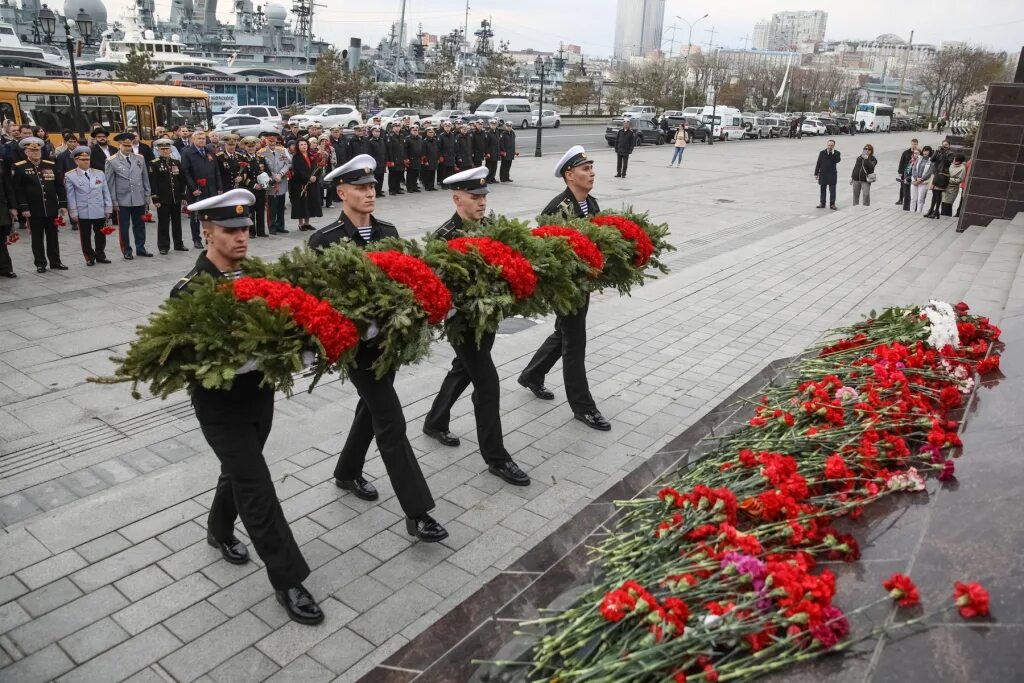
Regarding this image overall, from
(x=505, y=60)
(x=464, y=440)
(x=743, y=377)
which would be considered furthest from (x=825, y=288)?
(x=505, y=60)

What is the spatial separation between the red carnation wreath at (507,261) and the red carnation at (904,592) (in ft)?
8.89

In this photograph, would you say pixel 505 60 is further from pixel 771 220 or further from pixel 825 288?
pixel 825 288

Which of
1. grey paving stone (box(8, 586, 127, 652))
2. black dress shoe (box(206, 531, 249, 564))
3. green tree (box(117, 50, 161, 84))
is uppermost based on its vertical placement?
green tree (box(117, 50, 161, 84))

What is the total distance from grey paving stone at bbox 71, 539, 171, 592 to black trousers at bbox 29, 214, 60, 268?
776cm

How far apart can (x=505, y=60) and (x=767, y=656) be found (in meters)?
55.7

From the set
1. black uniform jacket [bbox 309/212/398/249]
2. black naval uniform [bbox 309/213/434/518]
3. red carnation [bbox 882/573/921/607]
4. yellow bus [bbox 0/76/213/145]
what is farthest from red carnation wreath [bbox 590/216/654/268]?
yellow bus [bbox 0/76/213/145]

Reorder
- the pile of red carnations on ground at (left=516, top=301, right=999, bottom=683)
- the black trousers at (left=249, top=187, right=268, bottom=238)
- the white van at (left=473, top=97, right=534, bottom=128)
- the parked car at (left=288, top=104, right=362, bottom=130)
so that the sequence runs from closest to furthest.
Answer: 1. the pile of red carnations on ground at (left=516, top=301, right=999, bottom=683)
2. the black trousers at (left=249, top=187, right=268, bottom=238)
3. the parked car at (left=288, top=104, right=362, bottom=130)
4. the white van at (left=473, top=97, right=534, bottom=128)

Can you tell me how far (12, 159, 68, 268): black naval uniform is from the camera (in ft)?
33.6

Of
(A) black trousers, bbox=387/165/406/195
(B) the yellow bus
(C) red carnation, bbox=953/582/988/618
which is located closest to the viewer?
(C) red carnation, bbox=953/582/988/618

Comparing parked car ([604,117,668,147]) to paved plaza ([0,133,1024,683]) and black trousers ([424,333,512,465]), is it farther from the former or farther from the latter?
black trousers ([424,333,512,465])

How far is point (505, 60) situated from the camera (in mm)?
54125

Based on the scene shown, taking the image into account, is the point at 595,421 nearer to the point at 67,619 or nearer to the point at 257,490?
the point at 257,490

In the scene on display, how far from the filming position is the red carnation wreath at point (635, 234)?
→ 5684 mm

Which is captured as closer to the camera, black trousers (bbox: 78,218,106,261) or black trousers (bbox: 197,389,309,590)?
black trousers (bbox: 197,389,309,590)
